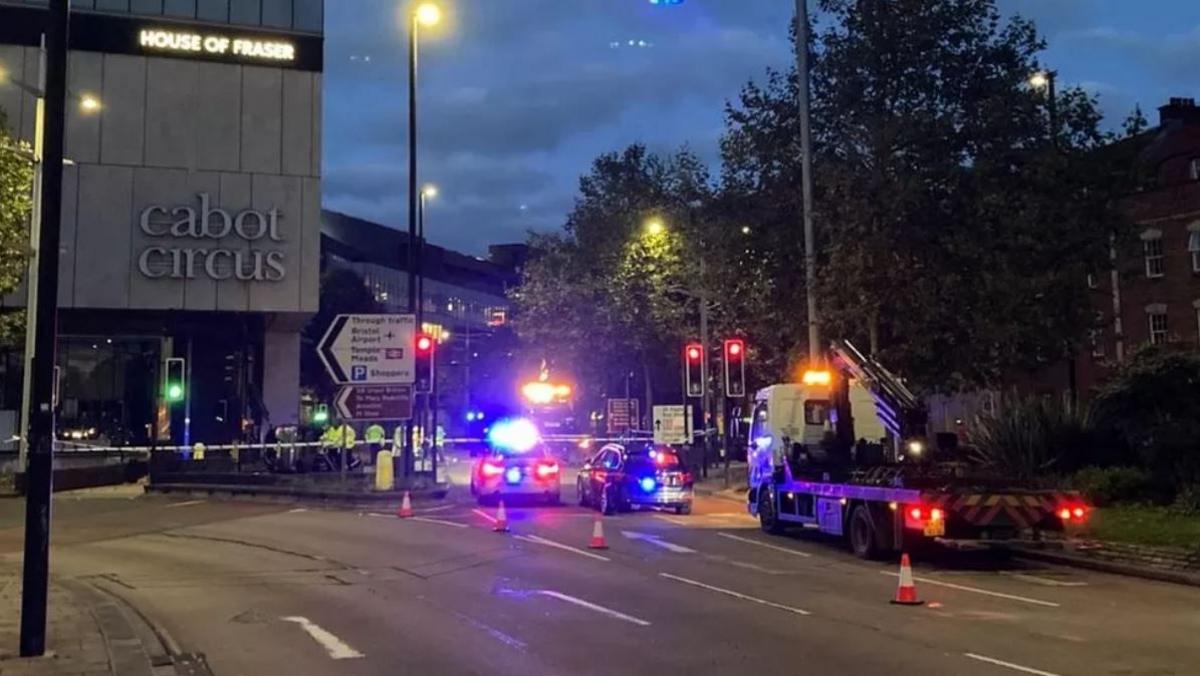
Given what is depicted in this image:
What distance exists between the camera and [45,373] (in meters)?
9.11

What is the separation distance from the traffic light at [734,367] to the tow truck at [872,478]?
23.1 ft

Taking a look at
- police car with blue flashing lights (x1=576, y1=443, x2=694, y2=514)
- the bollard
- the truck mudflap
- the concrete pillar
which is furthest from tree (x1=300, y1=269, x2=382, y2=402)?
the truck mudflap

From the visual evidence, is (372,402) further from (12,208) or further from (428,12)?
(428,12)

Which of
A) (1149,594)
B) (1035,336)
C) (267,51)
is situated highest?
(267,51)

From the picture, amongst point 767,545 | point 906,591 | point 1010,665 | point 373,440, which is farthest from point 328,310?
point 1010,665

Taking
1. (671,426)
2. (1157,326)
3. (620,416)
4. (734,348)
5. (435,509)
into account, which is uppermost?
(1157,326)

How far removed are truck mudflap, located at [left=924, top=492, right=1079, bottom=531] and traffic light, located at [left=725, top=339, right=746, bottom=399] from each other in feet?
47.4

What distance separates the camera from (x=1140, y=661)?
930 centimetres

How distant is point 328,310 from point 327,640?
200 ft

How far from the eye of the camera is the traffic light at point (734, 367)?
Answer: 99.5 feet

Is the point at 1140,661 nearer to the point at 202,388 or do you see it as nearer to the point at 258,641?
the point at 258,641

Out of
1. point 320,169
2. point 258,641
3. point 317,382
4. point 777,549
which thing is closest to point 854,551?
point 777,549

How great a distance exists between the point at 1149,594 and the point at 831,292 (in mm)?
10153

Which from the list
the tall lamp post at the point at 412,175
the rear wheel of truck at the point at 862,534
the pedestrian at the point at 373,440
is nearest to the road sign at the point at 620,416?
the pedestrian at the point at 373,440
